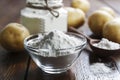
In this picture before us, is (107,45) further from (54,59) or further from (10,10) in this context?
(10,10)

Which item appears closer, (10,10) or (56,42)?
(56,42)

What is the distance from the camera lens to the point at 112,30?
0.73 metres

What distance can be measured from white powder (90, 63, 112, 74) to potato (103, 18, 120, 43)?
13cm

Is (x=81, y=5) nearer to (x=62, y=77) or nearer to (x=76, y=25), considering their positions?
(x=76, y=25)

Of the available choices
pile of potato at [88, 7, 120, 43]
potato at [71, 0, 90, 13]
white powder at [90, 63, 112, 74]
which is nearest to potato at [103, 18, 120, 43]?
pile of potato at [88, 7, 120, 43]

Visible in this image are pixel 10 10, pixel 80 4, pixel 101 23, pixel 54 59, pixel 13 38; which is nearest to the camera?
pixel 54 59

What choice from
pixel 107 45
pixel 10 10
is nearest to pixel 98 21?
pixel 107 45

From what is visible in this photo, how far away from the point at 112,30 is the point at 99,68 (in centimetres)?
16

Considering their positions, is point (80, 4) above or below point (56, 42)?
below

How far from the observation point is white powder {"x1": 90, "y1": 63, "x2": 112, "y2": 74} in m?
0.58

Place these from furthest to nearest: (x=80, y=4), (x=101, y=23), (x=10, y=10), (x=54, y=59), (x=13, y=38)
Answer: (x=10, y=10), (x=80, y=4), (x=101, y=23), (x=13, y=38), (x=54, y=59)

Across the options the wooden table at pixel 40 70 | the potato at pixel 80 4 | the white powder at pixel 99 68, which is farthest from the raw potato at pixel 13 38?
the potato at pixel 80 4

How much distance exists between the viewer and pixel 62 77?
1.82 feet

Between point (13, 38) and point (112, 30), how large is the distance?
241 mm
